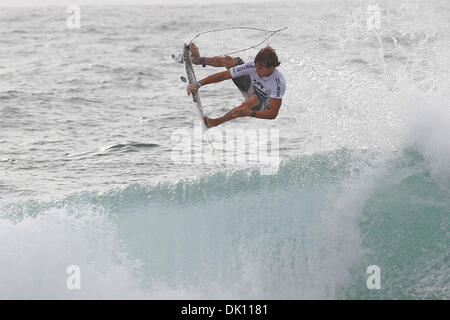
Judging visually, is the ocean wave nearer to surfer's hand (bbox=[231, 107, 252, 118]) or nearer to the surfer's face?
surfer's hand (bbox=[231, 107, 252, 118])

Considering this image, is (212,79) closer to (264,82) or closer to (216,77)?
(216,77)

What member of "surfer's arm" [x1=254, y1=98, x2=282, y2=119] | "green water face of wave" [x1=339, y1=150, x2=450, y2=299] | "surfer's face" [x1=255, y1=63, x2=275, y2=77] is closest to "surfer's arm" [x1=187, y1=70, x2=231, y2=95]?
"surfer's face" [x1=255, y1=63, x2=275, y2=77]

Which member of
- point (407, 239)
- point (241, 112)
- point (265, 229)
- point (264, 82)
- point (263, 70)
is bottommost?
point (407, 239)

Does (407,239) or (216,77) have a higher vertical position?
(216,77)

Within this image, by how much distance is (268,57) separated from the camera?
29.8 feet

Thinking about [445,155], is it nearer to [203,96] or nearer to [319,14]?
[203,96]

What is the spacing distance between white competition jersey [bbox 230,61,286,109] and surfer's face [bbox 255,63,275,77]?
69 millimetres

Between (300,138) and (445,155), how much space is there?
489 cm

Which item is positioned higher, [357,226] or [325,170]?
[325,170]

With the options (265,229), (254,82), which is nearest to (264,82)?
(254,82)

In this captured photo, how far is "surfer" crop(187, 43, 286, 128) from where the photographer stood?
916 centimetres

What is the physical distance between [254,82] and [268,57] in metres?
0.62

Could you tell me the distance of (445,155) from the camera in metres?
11.3

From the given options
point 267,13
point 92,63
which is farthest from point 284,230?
point 267,13
